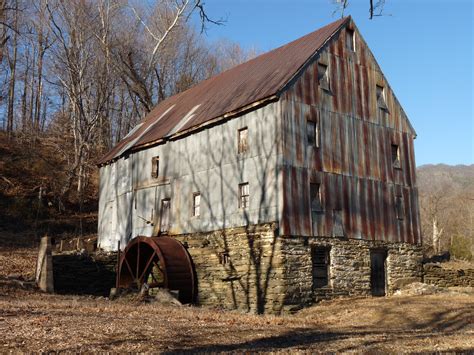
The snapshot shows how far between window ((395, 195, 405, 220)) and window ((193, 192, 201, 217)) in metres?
8.36

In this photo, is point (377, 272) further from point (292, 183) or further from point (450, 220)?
point (450, 220)

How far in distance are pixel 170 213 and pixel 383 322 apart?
457 inches

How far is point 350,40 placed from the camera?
73.7 ft

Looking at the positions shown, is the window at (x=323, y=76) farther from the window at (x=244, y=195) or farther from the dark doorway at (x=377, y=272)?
the dark doorway at (x=377, y=272)

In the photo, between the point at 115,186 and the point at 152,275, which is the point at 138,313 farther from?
the point at 115,186

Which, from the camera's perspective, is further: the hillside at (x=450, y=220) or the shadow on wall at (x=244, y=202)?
the hillside at (x=450, y=220)

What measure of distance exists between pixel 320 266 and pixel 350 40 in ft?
32.4

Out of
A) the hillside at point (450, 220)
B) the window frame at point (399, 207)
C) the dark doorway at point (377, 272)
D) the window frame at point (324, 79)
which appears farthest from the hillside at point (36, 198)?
the hillside at point (450, 220)

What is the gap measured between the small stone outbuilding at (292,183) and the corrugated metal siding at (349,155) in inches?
2.0

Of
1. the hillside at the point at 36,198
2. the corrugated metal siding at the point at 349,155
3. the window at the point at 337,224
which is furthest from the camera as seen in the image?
the hillside at the point at 36,198

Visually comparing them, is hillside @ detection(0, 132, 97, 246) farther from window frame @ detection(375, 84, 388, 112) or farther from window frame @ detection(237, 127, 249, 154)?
window frame @ detection(375, 84, 388, 112)

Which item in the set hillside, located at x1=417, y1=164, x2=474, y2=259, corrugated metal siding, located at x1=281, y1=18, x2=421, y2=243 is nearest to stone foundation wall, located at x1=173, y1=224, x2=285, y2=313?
corrugated metal siding, located at x1=281, y1=18, x2=421, y2=243

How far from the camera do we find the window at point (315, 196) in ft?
63.4

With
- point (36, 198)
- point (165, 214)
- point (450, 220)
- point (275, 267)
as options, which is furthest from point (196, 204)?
point (450, 220)
